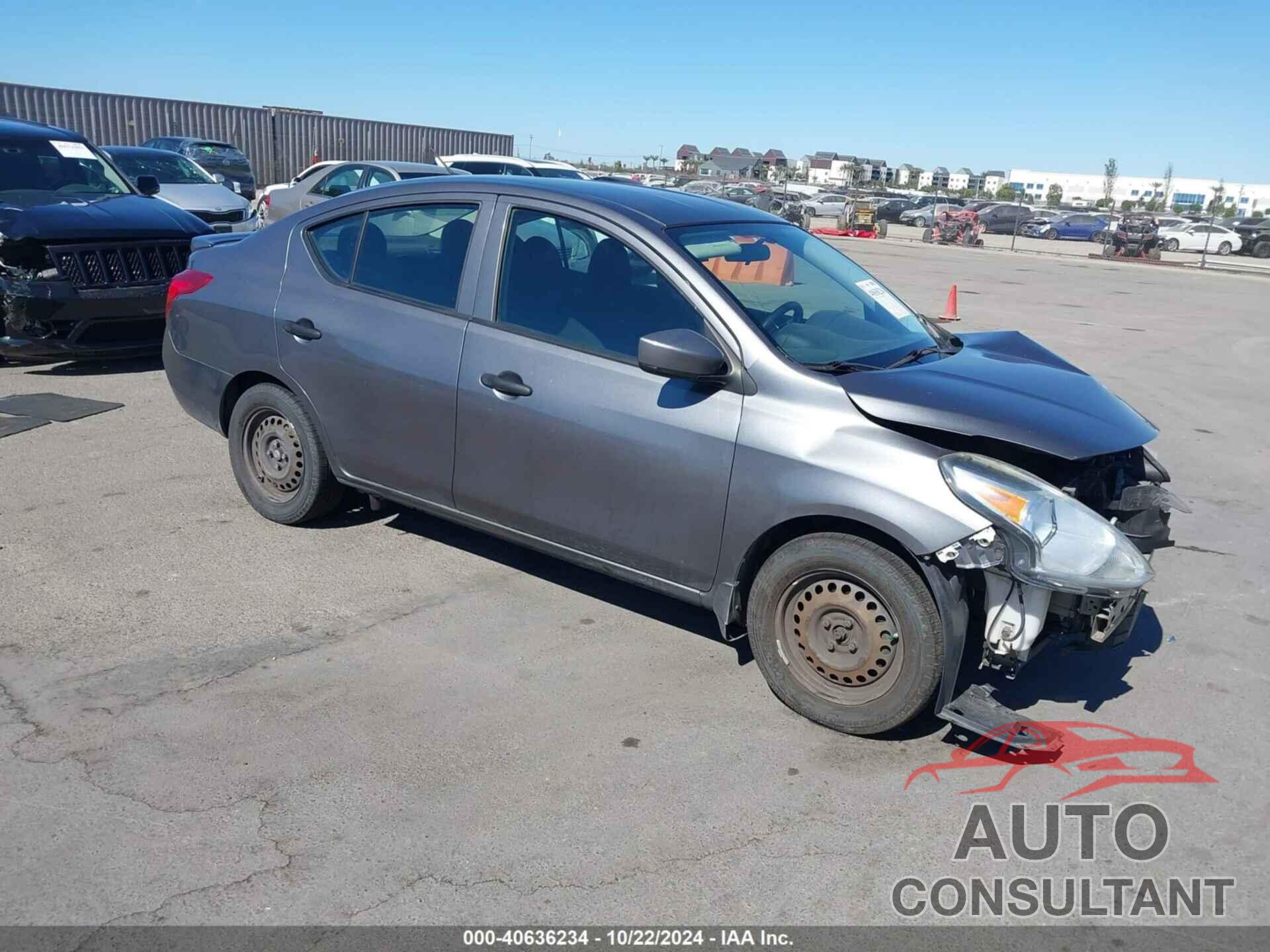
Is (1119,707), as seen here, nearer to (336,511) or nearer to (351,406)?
(351,406)

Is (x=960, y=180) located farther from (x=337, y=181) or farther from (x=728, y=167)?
(x=337, y=181)

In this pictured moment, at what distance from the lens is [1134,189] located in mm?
117125

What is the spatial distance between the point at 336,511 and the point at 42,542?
55.6 inches

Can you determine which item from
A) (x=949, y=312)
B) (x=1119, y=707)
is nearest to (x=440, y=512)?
(x=1119, y=707)

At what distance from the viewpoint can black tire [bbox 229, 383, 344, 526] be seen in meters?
5.27

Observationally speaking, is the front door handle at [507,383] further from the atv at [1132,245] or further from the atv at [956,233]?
the atv at [1132,245]

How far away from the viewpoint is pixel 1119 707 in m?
4.20

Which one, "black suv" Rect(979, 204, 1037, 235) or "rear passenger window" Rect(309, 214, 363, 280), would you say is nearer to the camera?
"rear passenger window" Rect(309, 214, 363, 280)

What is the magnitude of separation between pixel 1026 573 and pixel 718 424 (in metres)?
→ 1.19

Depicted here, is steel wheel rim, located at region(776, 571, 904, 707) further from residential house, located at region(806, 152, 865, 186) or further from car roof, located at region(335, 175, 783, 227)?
residential house, located at region(806, 152, 865, 186)

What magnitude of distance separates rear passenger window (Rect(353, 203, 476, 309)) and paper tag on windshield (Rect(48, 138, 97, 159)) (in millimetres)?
6268

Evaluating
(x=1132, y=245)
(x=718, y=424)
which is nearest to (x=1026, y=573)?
(x=718, y=424)

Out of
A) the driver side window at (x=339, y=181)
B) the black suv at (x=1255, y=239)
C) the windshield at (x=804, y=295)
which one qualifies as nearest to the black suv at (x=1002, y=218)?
the black suv at (x=1255, y=239)

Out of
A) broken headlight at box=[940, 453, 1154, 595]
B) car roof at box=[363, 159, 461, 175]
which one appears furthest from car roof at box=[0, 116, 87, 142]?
broken headlight at box=[940, 453, 1154, 595]
